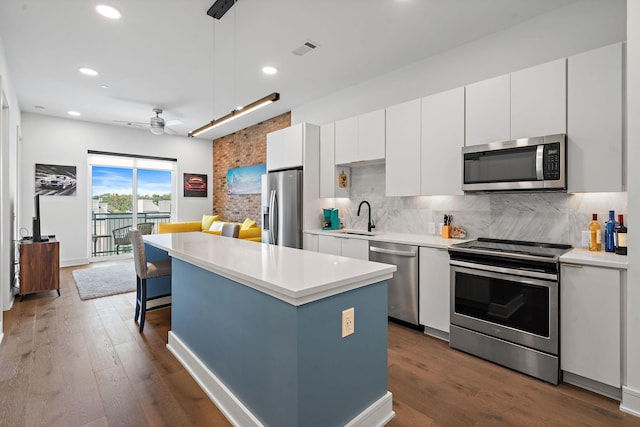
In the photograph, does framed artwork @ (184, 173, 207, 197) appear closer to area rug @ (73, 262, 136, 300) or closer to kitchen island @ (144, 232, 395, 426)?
area rug @ (73, 262, 136, 300)

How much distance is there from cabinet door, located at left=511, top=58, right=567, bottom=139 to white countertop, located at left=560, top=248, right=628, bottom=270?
0.95 m

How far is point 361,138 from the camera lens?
403 centimetres

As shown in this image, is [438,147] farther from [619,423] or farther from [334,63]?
[619,423]

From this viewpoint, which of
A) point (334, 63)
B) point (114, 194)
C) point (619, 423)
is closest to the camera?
point (619, 423)

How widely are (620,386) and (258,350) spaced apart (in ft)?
7.59

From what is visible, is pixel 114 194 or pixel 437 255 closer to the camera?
pixel 437 255

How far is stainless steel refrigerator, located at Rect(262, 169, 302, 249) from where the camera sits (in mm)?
4504

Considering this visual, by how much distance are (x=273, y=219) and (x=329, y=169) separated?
3.71ft

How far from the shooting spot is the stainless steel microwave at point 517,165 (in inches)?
97.2

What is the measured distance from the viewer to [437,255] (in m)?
3.00

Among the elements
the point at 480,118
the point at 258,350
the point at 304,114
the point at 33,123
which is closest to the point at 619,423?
the point at 258,350

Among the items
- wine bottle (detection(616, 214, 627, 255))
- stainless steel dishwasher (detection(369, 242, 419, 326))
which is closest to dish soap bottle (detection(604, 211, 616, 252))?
wine bottle (detection(616, 214, 627, 255))

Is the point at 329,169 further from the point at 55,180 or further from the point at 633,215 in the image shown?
the point at 55,180

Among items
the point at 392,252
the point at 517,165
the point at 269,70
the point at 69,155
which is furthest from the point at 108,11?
the point at 69,155
